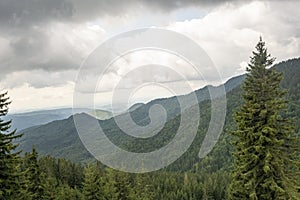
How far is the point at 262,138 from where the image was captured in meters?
16.2

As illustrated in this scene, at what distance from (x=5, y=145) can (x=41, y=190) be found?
1325 cm

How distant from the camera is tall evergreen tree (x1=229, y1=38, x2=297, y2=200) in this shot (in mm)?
16375

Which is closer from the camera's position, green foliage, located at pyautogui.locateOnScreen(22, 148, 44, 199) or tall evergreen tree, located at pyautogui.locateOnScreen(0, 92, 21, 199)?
tall evergreen tree, located at pyautogui.locateOnScreen(0, 92, 21, 199)

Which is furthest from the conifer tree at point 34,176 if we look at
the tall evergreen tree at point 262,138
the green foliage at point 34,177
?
the tall evergreen tree at point 262,138

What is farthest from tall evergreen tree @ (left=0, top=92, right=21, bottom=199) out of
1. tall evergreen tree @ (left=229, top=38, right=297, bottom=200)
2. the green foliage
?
tall evergreen tree @ (left=229, top=38, right=297, bottom=200)

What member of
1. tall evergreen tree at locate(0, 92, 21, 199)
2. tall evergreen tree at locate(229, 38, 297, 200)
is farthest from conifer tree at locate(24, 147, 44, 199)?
tall evergreen tree at locate(229, 38, 297, 200)

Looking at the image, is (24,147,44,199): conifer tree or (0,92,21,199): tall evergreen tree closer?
(0,92,21,199): tall evergreen tree

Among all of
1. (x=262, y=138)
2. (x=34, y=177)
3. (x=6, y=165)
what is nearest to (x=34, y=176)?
(x=34, y=177)

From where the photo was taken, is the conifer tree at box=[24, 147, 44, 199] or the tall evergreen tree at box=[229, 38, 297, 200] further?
the conifer tree at box=[24, 147, 44, 199]

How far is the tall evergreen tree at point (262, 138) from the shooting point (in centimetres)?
1638

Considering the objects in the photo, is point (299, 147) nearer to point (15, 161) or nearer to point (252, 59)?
point (252, 59)

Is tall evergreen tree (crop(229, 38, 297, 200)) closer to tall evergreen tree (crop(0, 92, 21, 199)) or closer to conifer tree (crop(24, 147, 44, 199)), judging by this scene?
tall evergreen tree (crop(0, 92, 21, 199))

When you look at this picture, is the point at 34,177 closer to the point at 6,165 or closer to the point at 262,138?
the point at 6,165

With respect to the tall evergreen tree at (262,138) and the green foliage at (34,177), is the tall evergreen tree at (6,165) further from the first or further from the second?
the tall evergreen tree at (262,138)
